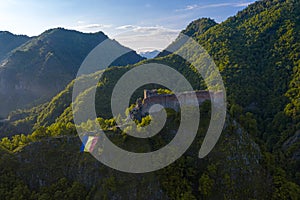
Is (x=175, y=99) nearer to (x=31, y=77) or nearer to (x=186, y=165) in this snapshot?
(x=186, y=165)

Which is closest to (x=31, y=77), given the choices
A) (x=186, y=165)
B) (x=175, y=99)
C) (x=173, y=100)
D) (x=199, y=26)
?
(x=199, y=26)

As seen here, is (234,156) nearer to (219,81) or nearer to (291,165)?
(291,165)

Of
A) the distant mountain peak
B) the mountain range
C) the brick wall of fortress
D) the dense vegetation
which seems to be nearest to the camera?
the dense vegetation

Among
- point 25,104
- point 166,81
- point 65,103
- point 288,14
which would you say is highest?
point 288,14

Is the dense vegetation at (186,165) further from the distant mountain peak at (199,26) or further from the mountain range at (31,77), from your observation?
the mountain range at (31,77)

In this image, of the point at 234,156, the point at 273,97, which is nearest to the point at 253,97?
the point at 273,97

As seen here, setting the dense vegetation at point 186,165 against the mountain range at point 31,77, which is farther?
the mountain range at point 31,77

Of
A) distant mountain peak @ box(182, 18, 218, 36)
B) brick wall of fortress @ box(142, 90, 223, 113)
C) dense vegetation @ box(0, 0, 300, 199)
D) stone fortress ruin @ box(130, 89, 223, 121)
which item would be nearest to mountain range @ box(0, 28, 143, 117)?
distant mountain peak @ box(182, 18, 218, 36)

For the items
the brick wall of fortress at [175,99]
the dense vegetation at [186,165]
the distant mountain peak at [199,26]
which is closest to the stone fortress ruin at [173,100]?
the brick wall of fortress at [175,99]

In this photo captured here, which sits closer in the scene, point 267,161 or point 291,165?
point 267,161

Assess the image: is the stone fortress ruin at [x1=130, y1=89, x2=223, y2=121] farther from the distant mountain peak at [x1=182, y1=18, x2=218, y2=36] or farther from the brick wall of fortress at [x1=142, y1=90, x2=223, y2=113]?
the distant mountain peak at [x1=182, y1=18, x2=218, y2=36]

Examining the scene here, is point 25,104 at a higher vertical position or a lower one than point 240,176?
lower
